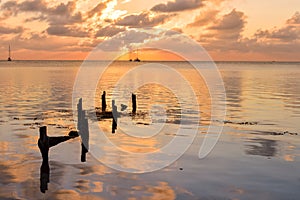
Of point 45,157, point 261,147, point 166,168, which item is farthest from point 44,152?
point 261,147

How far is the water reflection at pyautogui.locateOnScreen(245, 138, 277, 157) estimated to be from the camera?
91.9 feet

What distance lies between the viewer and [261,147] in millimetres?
30062

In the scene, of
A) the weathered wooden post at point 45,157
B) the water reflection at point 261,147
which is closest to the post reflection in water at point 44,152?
the weathered wooden post at point 45,157

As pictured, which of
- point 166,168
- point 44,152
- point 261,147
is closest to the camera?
point 44,152

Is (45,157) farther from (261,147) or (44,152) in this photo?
(261,147)

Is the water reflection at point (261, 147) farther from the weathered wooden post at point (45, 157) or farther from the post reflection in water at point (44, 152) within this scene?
the weathered wooden post at point (45, 157)

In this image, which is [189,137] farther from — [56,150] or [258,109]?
[258,109]

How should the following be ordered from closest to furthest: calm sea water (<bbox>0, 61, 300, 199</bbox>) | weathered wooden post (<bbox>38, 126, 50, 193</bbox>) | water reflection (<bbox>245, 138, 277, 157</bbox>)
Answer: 1. calm sea water (<bbox>0, 61, 300, 199</bbox>)
2. weathered wooden post (<bbox>38, 126, 50, 193</bbox>)
3. water reflection (<bbox>245, 138, 277, 157</bbox>)

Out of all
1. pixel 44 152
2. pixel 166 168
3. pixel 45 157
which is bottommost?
pixel 166 168

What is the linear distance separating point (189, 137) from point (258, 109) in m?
23.7

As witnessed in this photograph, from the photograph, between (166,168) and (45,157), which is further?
(166,168)

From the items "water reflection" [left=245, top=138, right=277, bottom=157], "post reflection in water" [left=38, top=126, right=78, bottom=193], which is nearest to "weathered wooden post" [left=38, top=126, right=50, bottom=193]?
"post reflection in water" [left=38, top=126, right=78, bottom=193]

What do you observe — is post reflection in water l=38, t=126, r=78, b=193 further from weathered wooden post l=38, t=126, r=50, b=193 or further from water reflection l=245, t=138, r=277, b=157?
water reflection l=245, t=138, r=277, b=157

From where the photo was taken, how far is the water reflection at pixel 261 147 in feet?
91.9
